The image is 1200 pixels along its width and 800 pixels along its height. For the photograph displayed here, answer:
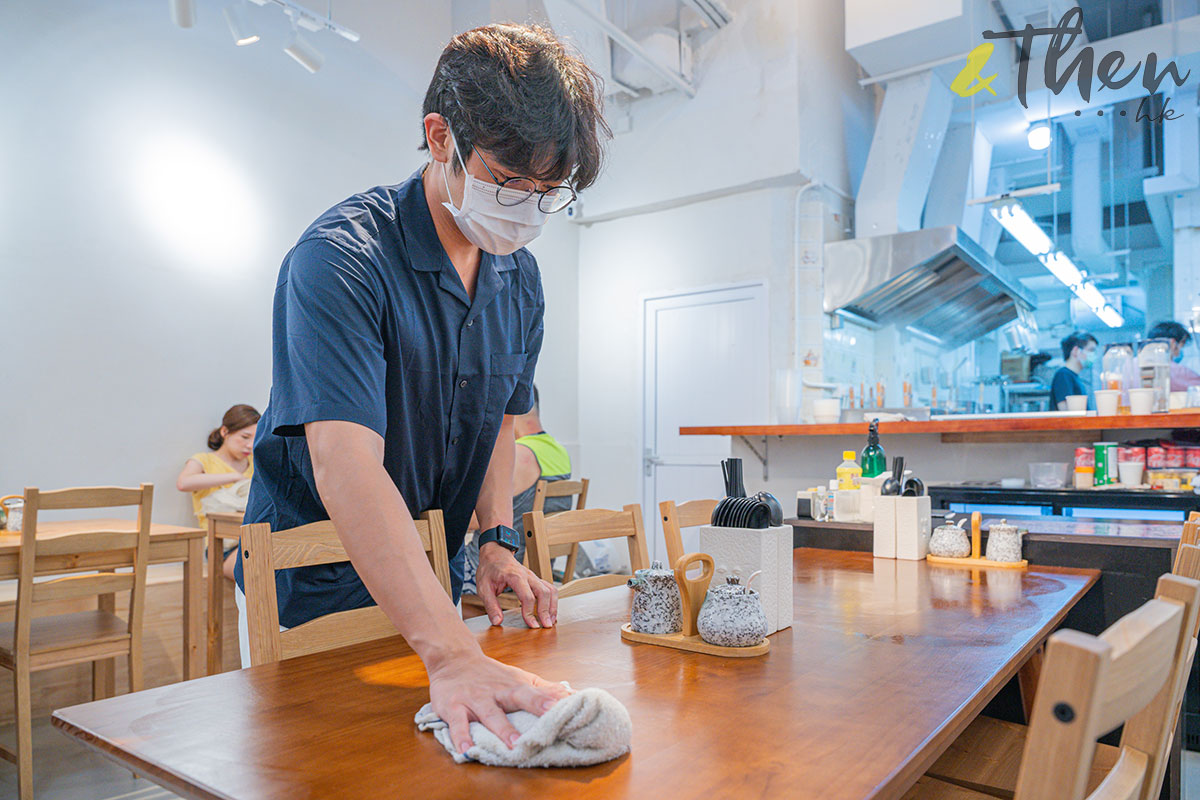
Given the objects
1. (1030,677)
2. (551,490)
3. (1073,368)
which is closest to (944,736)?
(1030,677)

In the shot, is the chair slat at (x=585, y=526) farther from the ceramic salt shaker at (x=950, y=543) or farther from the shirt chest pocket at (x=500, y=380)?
the ceramic salt shaker at (x=950, y=543)

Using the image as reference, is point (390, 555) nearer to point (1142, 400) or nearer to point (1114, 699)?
point (1114, 699)

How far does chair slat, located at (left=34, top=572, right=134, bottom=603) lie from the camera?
2.60 meters

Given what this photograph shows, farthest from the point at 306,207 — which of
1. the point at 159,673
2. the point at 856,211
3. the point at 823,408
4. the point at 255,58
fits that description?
the point at 856,211

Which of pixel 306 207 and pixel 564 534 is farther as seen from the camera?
pixel 306 207

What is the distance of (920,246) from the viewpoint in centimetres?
519

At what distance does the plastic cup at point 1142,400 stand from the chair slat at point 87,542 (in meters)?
3.94

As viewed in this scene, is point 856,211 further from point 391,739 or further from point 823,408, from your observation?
point 391,739

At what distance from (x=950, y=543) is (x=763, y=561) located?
999mm

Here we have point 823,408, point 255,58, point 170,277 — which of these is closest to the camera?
point 170,277

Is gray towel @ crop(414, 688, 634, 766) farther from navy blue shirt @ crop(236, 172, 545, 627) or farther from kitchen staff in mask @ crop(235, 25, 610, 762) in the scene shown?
navy blue shirt @ crop(236, 172, 545, 627)

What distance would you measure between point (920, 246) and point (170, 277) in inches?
173

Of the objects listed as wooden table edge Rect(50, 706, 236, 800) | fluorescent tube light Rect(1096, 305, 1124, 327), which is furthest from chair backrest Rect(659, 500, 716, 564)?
fluorescent tube light Rect(1096, 305, 1124, 327)

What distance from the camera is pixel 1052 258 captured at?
6.25 meters
